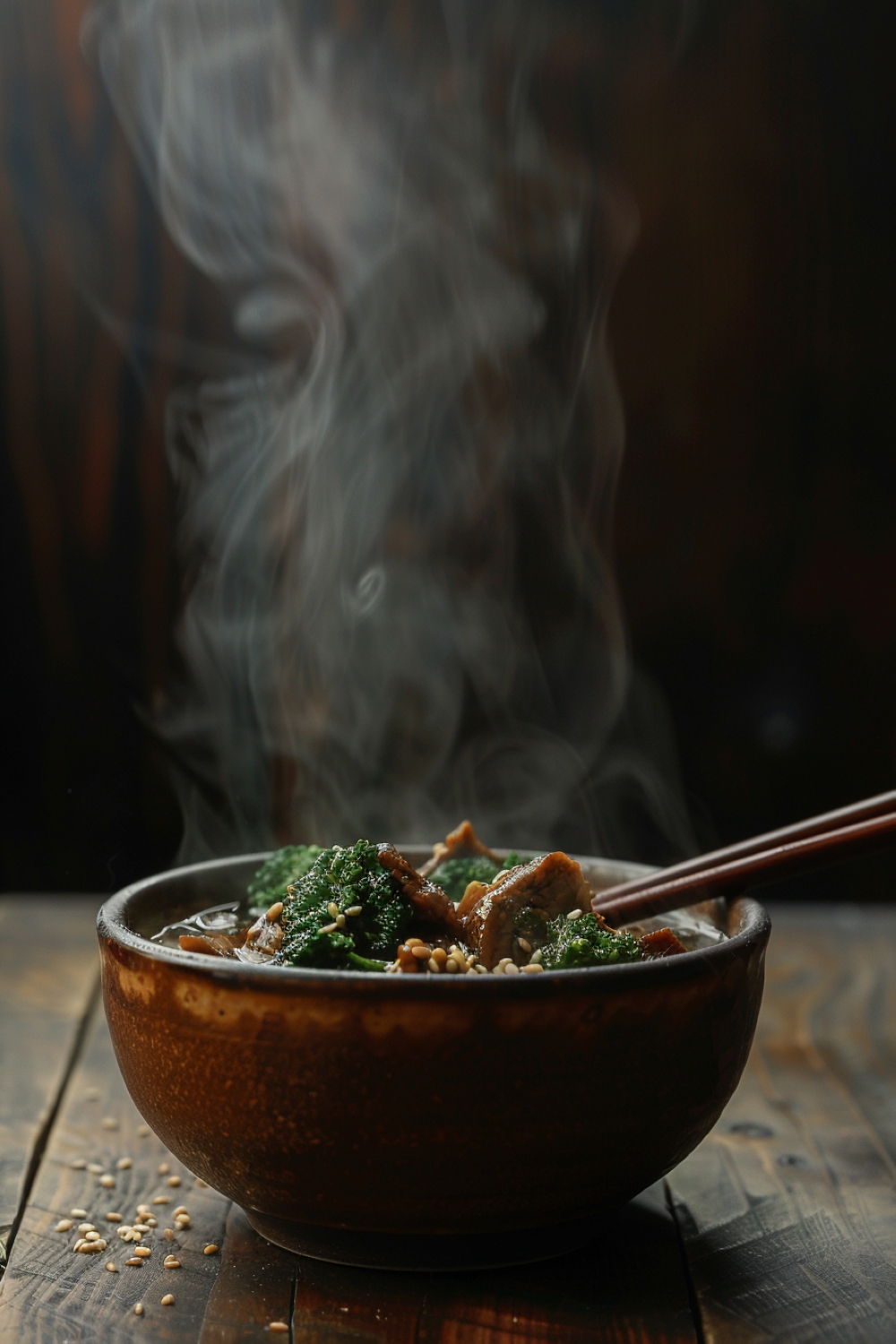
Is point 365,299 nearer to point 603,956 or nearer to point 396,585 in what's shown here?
point 396,585

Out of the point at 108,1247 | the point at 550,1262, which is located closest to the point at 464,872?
the point at 550,1262

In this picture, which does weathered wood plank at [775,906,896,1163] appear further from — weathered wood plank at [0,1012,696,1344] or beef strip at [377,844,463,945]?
beef strip at [377,844,463,945]

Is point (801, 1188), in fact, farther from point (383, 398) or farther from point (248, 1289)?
point (383, 398)

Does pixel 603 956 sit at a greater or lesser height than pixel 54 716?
greater

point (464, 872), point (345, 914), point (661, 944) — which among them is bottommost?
point (464, 872)

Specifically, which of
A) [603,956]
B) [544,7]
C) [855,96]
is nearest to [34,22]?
[544,7]

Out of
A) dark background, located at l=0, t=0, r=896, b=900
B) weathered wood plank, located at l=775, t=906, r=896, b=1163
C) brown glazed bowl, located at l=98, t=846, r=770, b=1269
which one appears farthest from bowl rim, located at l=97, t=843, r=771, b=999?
dark background, located at l=0, t=0, r=896, b=900
